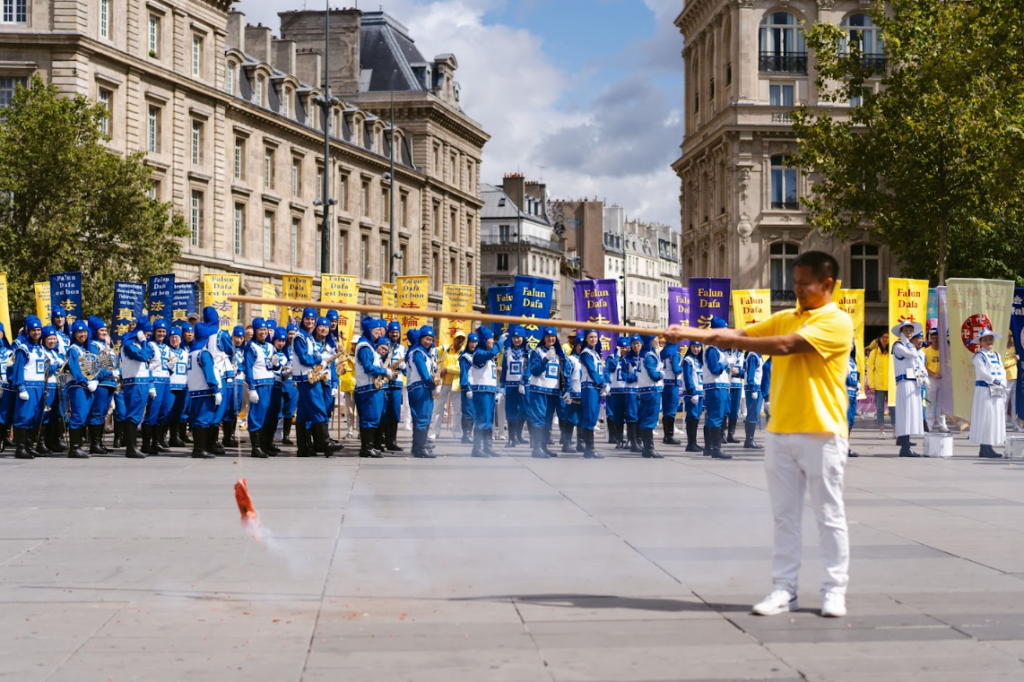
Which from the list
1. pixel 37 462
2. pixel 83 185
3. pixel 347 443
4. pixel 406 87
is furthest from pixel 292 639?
pixel 406 87

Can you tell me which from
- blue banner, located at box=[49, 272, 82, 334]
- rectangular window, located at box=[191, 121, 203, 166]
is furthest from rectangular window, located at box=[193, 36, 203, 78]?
blue banner, located at box=[49, 272, 82, 334]

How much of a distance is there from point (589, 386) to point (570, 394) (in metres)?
0.31

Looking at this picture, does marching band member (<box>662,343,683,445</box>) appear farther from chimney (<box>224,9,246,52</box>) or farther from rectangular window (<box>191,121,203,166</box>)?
chimney (<box>224,9,246,52</box>)

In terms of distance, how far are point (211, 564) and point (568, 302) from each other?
110m

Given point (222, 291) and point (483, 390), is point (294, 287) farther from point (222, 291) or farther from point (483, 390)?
point (483, 390)

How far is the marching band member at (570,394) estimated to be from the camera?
1928 cm

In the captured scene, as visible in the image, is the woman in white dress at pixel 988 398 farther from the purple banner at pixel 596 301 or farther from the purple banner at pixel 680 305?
the purple banner at pixel 596 301

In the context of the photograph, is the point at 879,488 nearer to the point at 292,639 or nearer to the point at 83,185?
the point at 292,639

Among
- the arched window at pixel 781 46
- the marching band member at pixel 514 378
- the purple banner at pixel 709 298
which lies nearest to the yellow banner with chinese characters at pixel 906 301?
the purple banner at pixel 709 298

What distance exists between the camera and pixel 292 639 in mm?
6246

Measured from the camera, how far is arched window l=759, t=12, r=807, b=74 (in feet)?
200

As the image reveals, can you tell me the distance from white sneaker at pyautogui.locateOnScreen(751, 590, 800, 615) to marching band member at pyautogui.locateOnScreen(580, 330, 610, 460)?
12.0 metres

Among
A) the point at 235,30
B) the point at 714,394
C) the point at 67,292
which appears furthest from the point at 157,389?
the point at 235,30

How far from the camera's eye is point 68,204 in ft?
108
